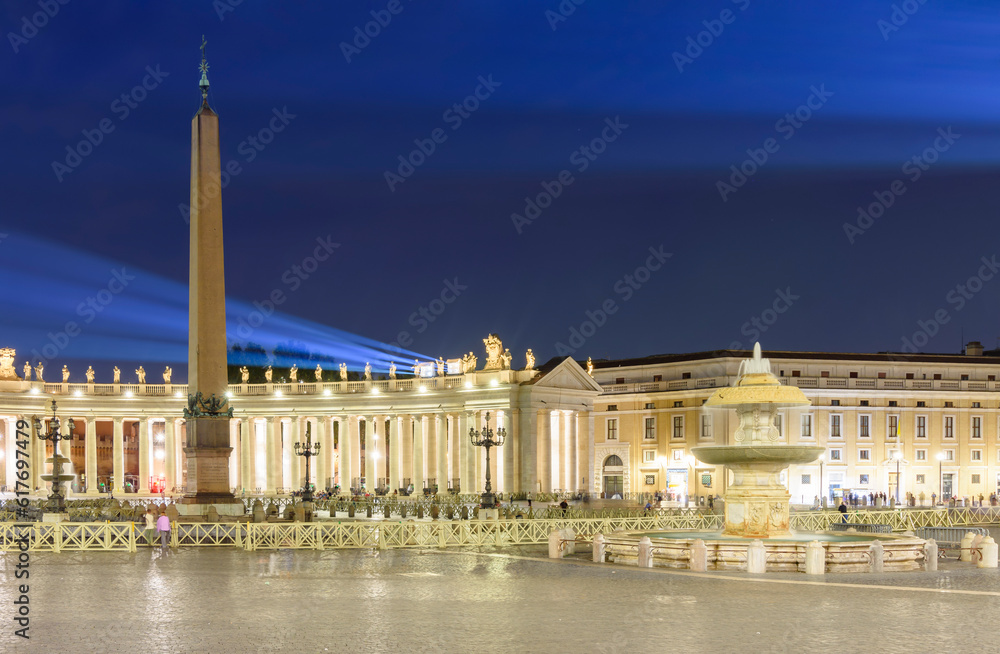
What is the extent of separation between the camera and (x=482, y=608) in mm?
22953

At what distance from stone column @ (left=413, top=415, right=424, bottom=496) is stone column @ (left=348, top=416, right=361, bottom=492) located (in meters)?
4.65

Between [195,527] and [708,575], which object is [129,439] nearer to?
[195,527]

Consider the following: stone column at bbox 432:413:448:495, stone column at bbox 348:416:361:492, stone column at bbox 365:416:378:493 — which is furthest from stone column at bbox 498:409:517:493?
stone column at bbox 348:416:361:492

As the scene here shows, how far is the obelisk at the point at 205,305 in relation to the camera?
47.3 metres

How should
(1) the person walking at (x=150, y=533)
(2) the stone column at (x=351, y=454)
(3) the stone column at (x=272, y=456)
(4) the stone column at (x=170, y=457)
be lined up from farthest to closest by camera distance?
(3) the stone column at (x=272, y=456) → (2) the stone column at (x=351, y=454) → (4) the stone column at (x=170, y=457) → (1) the person walking at (x=150, y=533)

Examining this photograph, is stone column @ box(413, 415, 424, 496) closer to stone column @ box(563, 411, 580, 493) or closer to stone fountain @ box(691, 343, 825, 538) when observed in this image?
stone column @ box(563, 411, 580, 493)

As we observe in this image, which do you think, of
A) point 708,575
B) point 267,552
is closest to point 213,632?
point 708,575

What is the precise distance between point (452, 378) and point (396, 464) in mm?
8725

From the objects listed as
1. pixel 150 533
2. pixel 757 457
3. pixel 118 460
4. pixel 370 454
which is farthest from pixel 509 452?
pixel 757 457

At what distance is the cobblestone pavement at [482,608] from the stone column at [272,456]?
2480 inches

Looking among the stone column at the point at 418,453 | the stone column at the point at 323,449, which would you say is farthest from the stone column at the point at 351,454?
the stone column at the point at 418,453

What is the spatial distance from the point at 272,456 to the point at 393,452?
9758mm

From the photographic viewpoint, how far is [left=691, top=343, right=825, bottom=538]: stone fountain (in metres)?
33.3

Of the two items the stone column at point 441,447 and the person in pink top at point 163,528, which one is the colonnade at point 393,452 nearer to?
the stone column at point 441,447
